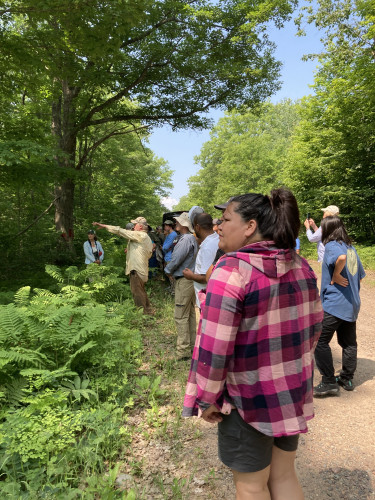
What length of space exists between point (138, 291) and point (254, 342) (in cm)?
561

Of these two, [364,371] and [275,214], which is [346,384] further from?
[275,214]

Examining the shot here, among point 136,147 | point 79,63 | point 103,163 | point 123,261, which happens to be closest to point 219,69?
point 79,63

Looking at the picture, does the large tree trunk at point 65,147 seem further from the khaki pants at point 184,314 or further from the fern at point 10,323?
the khaki pants at point 184,314

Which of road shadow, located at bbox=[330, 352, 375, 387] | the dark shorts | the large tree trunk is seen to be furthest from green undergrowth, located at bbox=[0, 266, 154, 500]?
the large tree trunk

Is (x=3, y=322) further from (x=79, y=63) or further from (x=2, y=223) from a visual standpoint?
(x=2, y=223)

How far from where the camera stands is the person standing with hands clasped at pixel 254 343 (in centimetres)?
143

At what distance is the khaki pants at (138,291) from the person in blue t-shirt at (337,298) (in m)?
4.06

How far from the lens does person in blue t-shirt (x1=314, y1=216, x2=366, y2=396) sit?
3.50 metres

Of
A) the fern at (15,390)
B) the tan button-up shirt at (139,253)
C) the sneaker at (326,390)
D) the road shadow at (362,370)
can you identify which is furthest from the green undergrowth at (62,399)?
the road shadow at (362,370)

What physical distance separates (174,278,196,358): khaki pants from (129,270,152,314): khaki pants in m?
2.16

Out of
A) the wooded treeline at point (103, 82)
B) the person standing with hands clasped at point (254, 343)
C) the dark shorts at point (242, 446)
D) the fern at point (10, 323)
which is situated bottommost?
the fern at point (10, 323)

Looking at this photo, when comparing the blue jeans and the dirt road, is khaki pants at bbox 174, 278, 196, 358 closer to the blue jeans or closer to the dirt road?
the dirt road

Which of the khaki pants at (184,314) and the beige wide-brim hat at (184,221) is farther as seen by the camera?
the beige wide-brim hat at (184,221)

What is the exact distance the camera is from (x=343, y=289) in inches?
139
